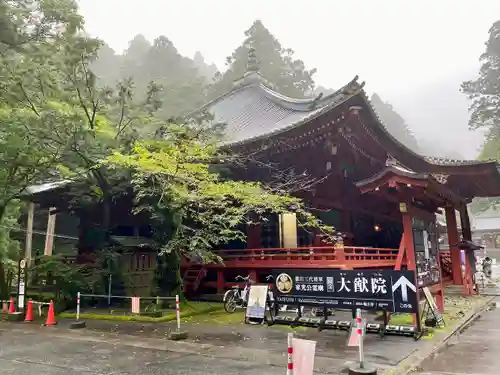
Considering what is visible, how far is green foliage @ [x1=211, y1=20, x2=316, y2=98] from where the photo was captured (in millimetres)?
51594

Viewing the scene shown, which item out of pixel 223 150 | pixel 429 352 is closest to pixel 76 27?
pixel 223 150

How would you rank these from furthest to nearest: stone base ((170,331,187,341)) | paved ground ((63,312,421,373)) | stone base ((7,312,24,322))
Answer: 1. stone base ((7,312,24,322))
2. stone base ((170,331,187,341))
3. paved ground ((63,312,421,373))

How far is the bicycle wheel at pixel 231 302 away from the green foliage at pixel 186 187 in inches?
56.2

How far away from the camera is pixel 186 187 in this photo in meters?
11.9

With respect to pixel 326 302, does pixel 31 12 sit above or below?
above

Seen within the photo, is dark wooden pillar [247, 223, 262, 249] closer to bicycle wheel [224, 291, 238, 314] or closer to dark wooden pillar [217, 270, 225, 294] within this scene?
dark wooden pillar [217, 270, 225, 294]

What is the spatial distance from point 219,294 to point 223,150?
5.34 meters

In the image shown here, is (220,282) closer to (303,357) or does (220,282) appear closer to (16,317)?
(16,317)

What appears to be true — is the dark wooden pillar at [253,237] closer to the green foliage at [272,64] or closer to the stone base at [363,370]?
the stone base at [363,370]

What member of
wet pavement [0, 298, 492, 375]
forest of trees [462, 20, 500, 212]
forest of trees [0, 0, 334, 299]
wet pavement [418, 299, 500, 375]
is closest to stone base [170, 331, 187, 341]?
wet pavement [0, 298, 492, 375]

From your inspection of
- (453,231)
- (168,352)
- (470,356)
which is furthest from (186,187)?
(453,231)

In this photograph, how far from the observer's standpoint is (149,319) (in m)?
11.1

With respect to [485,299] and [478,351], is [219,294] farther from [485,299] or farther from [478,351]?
[485,299]

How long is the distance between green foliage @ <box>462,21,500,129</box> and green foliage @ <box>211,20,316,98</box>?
20047 mm
